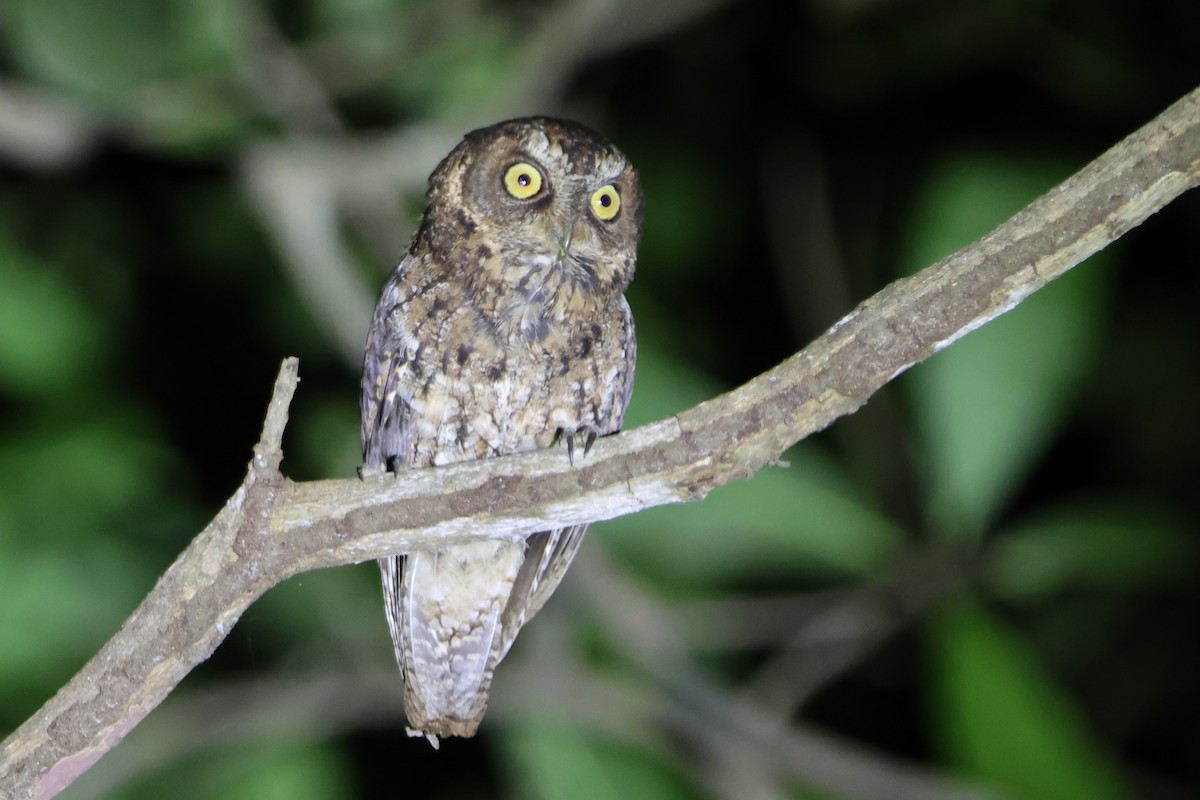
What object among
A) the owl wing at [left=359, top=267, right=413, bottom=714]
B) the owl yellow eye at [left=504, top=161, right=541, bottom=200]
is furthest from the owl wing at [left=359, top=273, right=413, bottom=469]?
the owl yellow eye at [left=504, top=161, right=541, bottom=200]

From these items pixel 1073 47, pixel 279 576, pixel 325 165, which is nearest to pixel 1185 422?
pixel 1073 47

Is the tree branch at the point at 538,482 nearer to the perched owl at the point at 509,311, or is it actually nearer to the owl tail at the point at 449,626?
the perched owl at the point at 509,311

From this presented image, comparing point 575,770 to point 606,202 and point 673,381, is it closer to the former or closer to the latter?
point 673,381

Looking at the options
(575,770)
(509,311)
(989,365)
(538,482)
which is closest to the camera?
(538,482)

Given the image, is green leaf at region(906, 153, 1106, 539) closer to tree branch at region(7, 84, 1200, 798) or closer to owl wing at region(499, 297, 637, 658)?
owl wing at region(499, 297, 637, 658)

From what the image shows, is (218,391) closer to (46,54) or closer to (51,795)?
(46,54)

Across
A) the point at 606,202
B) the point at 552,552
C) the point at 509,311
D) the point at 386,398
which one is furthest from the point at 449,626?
the point at 606,202

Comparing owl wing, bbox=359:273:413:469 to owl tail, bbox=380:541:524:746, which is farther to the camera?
owl tail, bbox=380:541:524:746
